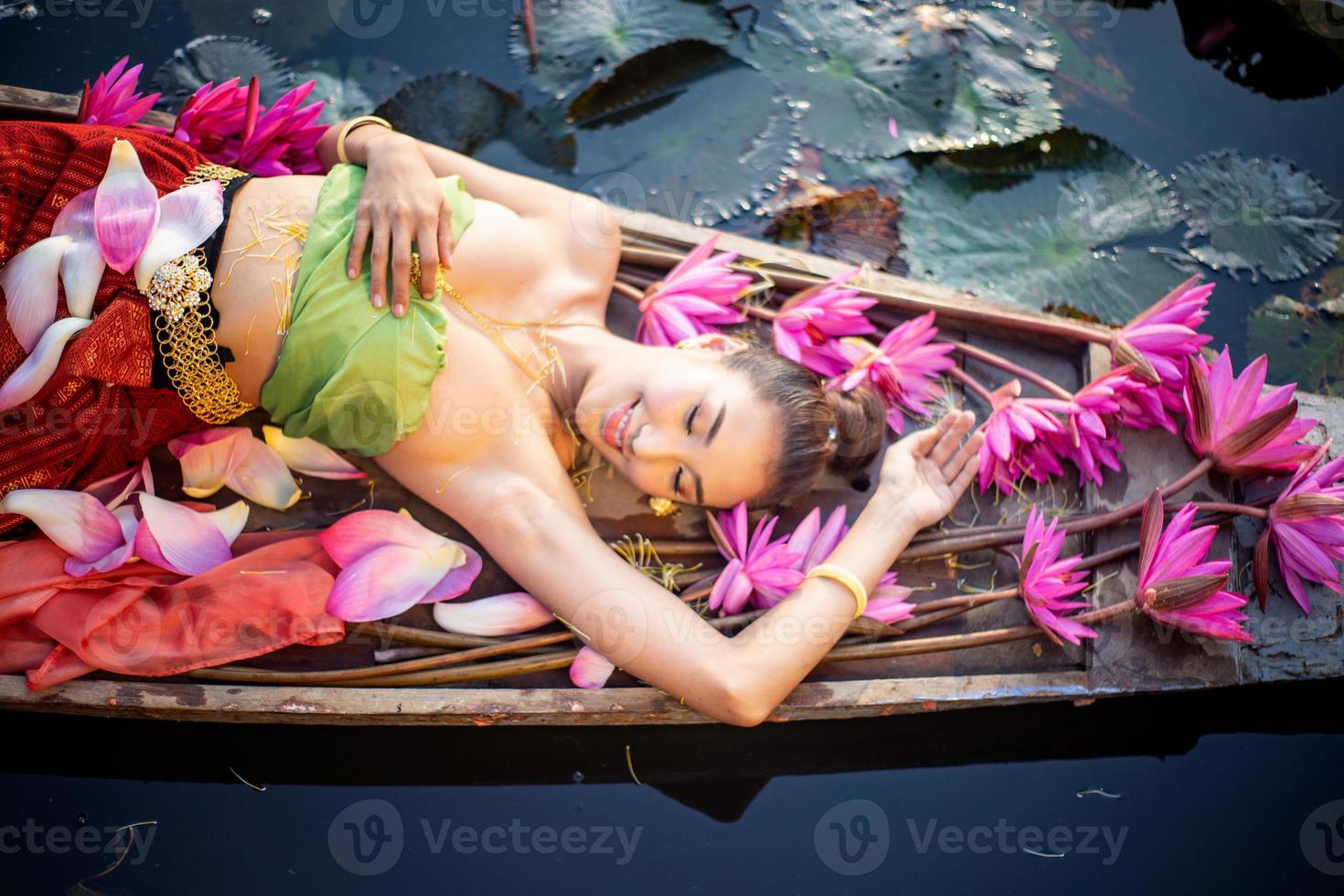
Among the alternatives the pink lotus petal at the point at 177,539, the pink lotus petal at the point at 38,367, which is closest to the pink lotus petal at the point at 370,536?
the pink lotus petal at the point at 177,539

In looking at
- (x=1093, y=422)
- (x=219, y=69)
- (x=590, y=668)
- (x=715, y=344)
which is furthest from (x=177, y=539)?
(x=1093, y=422)

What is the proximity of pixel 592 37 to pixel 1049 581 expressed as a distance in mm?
1851

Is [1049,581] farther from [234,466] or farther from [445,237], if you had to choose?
[234,466]

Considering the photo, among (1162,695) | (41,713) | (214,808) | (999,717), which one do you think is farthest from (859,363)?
(41,713)

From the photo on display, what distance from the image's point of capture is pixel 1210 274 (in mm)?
2553

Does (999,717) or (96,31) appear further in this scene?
(96,31)

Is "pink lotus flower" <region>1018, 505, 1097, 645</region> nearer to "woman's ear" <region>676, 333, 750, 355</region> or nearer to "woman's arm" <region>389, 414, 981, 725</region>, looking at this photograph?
"woman's arm" <region>389, 414, 981, 725</region>

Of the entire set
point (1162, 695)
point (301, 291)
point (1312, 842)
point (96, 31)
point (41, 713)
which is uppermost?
point (96, 31)

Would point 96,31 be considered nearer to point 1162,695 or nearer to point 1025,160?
point 1025,160

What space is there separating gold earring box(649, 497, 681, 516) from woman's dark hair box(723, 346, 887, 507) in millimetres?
182

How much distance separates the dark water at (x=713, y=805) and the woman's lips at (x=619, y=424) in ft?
2.22

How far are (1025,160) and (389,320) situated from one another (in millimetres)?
1826

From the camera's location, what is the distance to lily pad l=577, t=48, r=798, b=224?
101 inches

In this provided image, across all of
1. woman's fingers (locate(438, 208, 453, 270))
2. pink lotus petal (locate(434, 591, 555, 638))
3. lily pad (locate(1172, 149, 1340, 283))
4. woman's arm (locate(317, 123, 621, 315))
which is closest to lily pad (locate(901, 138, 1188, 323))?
lily pad (locate(1172, 149, 1340, 283))
